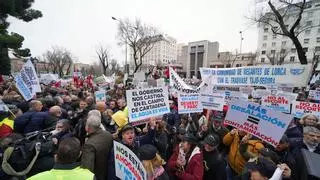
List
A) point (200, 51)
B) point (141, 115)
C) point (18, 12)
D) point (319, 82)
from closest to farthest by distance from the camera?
1. point (141, 115)
2. point (319, 82)
3. point (18, 12)
4. point (200, 51)

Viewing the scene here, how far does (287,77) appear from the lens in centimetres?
540

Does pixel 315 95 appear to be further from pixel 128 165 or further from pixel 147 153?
pixel 128 165

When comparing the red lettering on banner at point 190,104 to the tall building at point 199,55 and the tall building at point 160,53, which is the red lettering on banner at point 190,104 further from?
the tall building at point 160,53

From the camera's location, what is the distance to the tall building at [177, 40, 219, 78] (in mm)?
101938

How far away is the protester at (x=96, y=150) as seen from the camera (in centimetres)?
324

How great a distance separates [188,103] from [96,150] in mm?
3220

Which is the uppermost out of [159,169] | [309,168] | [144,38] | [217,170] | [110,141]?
[144,38]

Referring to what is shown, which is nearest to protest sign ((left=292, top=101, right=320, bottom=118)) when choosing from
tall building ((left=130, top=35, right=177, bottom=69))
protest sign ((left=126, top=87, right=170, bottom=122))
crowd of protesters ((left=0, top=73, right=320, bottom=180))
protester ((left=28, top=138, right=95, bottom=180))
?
crowd of protesters ((left=0, top=73, right=320, bottom=180))

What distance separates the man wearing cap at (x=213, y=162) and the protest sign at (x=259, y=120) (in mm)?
584

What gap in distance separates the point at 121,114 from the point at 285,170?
344 cm

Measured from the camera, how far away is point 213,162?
155 inches

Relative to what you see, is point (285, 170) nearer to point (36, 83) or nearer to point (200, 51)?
point (36, 83)

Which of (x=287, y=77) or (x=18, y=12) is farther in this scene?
(x=18, y=12)

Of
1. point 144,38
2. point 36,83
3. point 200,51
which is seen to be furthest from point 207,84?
point 200,51
